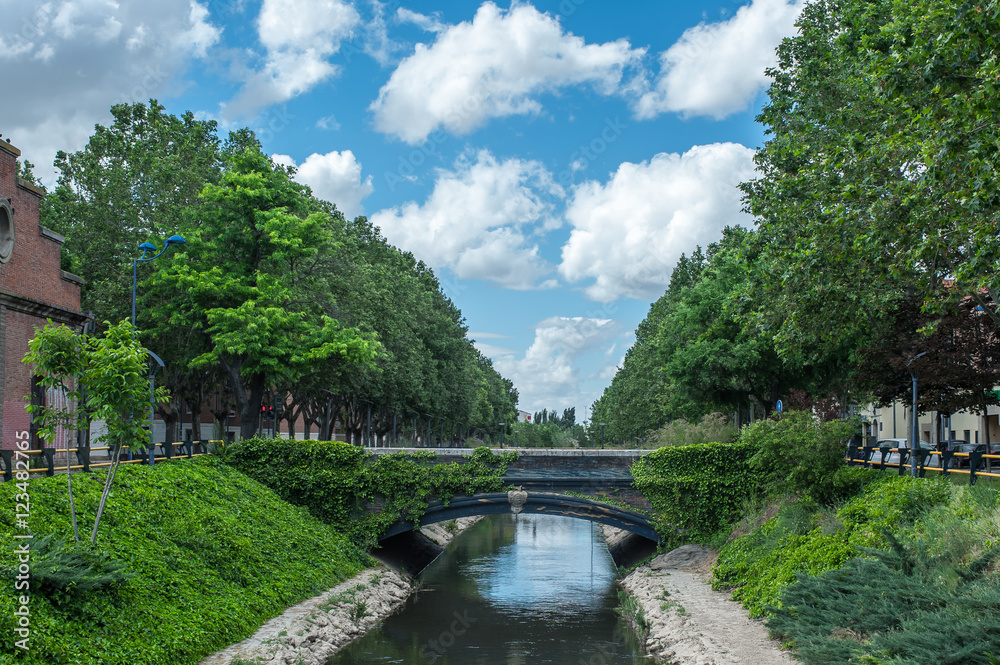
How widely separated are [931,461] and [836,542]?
25.5 feet

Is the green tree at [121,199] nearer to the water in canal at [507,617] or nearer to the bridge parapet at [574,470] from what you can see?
the bridge parapet at [574,470]

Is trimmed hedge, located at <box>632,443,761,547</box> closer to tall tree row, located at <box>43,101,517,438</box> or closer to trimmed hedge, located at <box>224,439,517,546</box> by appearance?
trimmed hedge, located at <box>224,439,517,546</box>

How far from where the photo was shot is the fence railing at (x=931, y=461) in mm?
18703

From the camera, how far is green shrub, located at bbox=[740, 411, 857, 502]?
77.5ft

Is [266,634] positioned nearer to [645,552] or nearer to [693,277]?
[645,552]

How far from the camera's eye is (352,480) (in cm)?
2948

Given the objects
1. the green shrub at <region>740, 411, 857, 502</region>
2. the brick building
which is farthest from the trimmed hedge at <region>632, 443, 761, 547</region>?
the brick building

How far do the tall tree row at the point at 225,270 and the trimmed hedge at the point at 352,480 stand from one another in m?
4.22

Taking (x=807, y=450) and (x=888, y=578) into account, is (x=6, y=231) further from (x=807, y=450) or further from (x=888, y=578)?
(x=888, y=578)

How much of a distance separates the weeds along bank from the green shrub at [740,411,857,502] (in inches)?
1.6

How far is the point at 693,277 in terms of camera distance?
5681cm

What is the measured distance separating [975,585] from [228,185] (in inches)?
1190

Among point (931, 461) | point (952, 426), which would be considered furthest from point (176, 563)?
point (952, 426)

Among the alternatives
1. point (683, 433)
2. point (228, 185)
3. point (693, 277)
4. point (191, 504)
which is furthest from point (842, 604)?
point (693, 277)
